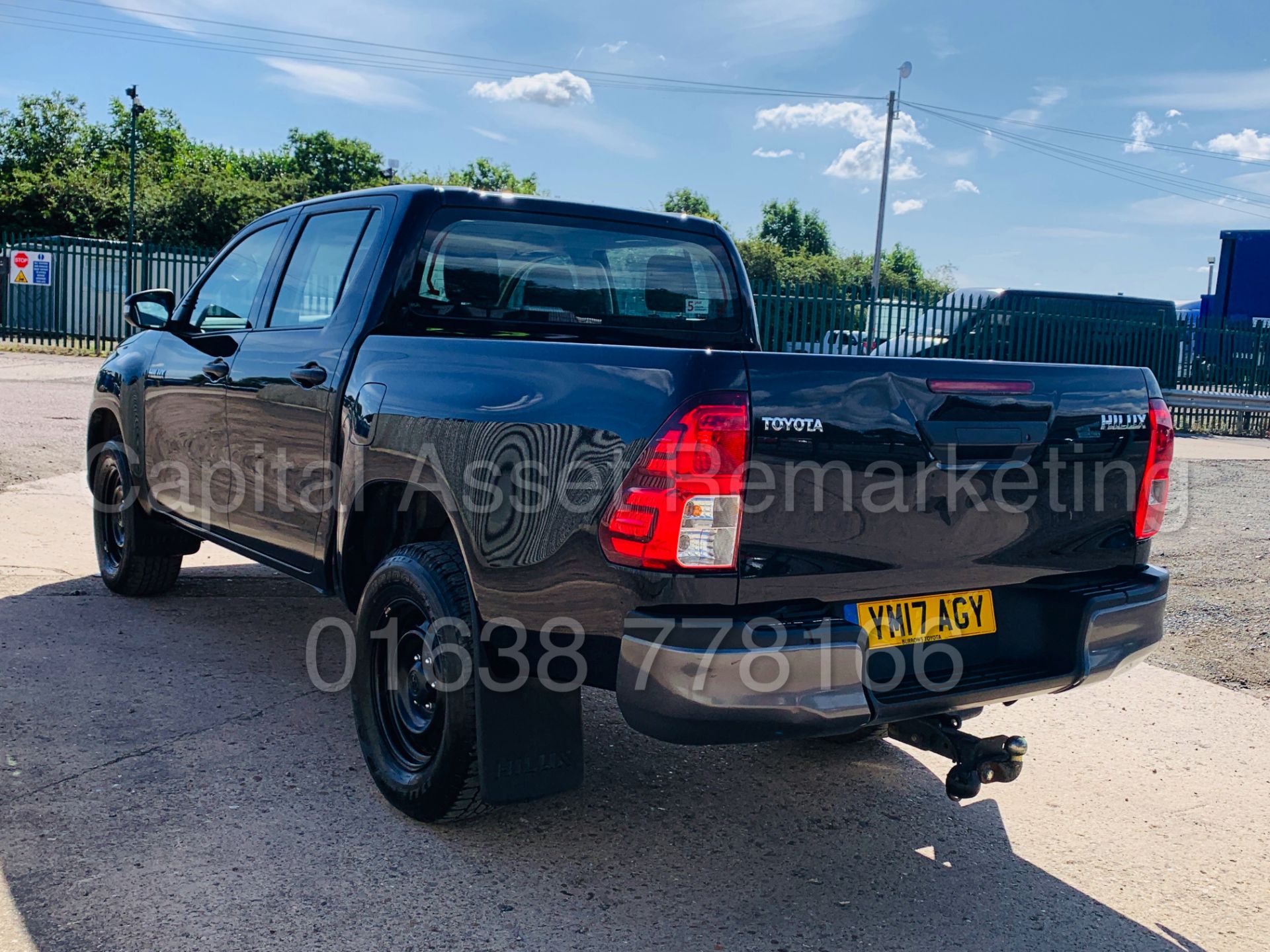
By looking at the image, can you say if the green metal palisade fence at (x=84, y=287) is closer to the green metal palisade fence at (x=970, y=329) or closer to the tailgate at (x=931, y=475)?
the green metal palisade fence at (x=970, y=329)

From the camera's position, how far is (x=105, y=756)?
3850 mm

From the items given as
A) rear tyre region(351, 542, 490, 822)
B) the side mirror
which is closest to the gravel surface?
rear tyre region(351, 542, 490, 822)

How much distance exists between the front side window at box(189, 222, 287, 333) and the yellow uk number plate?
3077 millimetres

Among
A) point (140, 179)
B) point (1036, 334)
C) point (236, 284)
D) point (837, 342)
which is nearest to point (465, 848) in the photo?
point (236, 284)

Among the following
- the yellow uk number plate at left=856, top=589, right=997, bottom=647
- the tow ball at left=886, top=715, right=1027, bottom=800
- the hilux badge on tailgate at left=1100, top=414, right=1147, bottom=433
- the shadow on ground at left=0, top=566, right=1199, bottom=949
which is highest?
the hilux badge on tailgate at left=1100, top=414, right=1147, bottom=433

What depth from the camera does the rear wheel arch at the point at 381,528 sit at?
3.62 m

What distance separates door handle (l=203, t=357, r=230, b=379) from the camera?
4781 millimetres

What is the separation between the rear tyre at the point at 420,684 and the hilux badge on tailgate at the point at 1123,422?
1846mm

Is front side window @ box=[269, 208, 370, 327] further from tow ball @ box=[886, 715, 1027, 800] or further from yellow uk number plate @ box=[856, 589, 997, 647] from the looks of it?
tow ball @ box=[886, 715, 1027, 800]

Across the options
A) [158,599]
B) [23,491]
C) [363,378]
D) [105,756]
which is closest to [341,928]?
[105,756]

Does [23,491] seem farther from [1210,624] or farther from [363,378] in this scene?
[1210,624]

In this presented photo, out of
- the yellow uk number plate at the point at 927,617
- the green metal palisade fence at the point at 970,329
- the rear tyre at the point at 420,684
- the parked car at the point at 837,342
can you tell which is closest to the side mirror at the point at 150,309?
the rear tyre at the point at 420,684

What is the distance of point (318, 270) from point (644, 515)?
7.59 feet

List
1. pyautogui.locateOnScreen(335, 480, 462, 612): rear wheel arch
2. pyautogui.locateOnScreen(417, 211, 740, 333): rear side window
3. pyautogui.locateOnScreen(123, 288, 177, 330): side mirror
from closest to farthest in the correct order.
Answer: pyautogui.locateOnScreen(335, 480, 462, 612): rear wheel arch
pyautogui.locateOnScreen(417, 211, 740, 333): rear side window
pyautogui.locateOnScreen(123, 288, 177, 330): side mirror
